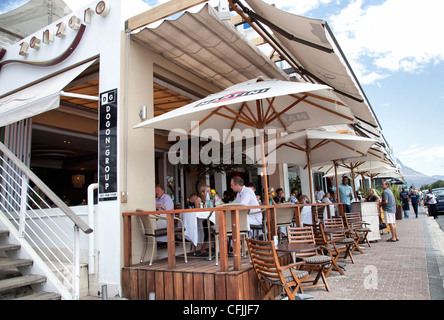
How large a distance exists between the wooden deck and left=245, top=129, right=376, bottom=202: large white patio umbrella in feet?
9.73

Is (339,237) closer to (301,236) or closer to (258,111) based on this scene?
(301,236)

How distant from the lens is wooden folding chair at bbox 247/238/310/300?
336 centimetres

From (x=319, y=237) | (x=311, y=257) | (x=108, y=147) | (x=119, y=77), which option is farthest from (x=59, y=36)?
(x=319, y=237)

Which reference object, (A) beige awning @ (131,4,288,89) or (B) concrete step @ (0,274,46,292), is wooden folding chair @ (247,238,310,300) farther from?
(A) beige awning @ (131,4,288,89)

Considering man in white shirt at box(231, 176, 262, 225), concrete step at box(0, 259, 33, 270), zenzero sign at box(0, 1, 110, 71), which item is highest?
zenzero sign at box(0, 1, 110, 71)

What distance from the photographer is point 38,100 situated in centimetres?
479

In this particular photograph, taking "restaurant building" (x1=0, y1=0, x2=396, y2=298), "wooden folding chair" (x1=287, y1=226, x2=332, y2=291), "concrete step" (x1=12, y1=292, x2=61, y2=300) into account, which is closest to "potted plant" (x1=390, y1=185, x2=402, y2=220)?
"restaurant building" (x1=0, y1=0, x2=396, y2=298)

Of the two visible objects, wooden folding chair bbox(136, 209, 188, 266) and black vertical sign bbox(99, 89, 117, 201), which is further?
black vertical sign bbox(99, 89, 117, 201)

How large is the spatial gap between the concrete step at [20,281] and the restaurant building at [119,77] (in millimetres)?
567

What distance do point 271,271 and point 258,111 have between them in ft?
8.20

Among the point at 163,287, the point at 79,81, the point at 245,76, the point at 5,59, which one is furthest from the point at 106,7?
the point at 163,287
